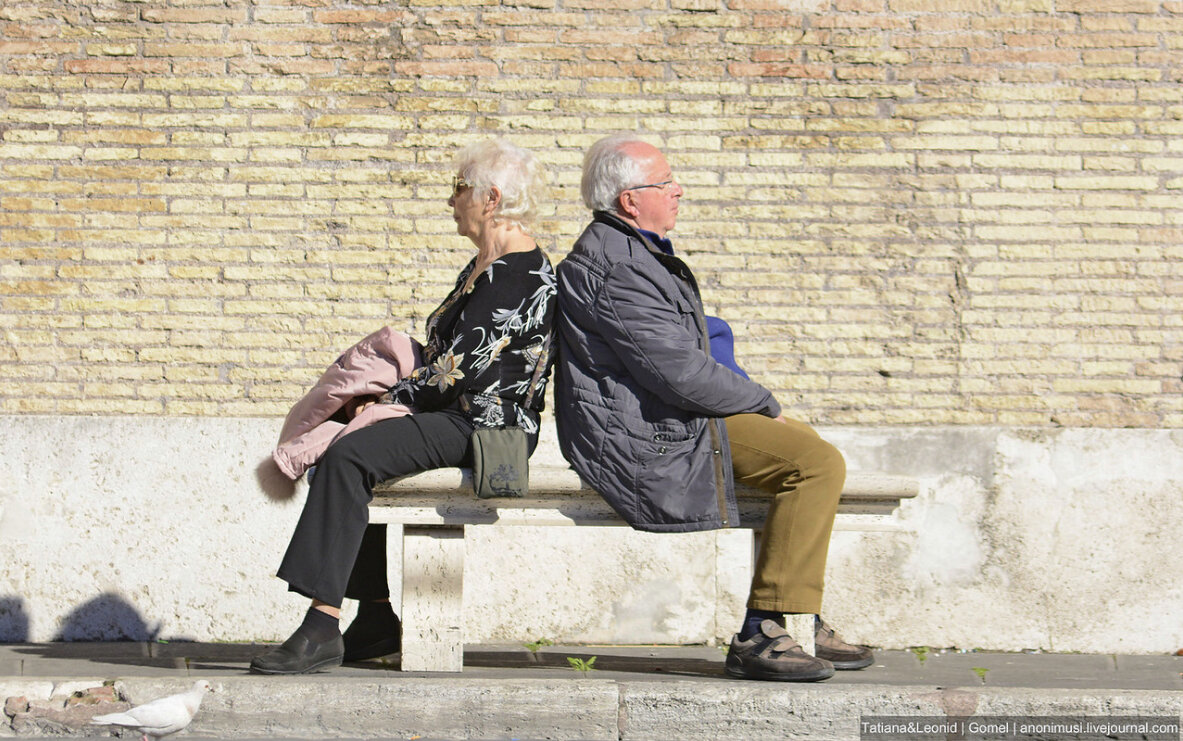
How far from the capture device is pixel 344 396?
3910mm

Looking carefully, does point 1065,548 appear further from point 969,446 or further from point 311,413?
point 311,413

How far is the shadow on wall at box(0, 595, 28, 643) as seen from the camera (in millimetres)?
5316

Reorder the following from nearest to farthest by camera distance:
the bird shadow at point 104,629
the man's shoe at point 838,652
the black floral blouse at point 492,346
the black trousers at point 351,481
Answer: the black trousers at point 351,481
the black floral blouse at point 492,346
the man's shoe at point 838,652
the bird shadow at point 104,629

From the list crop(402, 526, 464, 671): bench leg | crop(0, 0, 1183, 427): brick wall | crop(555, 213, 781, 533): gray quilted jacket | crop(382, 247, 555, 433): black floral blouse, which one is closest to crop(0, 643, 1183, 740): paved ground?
crop(402, 526, 464, 671): bench leg

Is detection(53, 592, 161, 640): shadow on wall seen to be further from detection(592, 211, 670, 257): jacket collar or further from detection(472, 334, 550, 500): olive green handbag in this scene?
detection(592, 211, 670, 257): jacket collar

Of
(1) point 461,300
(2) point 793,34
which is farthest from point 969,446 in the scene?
(1) point 461,300

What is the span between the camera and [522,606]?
17.8 feet

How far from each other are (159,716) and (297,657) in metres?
0.46

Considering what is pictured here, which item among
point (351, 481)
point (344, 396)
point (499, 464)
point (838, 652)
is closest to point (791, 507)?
point (838, 652)

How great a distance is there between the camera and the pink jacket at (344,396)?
3801 mm

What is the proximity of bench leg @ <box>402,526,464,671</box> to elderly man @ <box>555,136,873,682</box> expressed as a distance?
514 millimetres

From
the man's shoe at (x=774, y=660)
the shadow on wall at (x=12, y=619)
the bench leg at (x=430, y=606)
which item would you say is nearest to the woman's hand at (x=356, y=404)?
the bench leg at (x=430, y=606)

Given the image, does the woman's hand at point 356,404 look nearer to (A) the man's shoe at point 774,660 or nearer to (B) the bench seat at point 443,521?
(B) the bench seat at point 443,521

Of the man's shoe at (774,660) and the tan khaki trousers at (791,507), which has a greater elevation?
the tan khaki trousers at (791,507)
